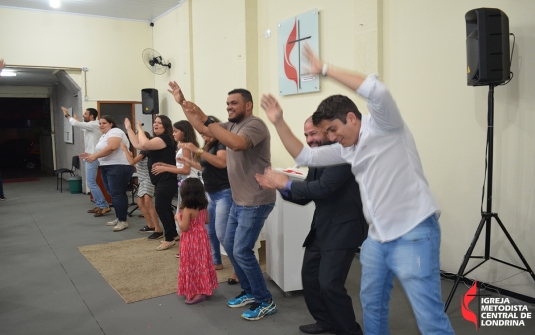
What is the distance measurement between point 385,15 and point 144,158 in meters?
3.27

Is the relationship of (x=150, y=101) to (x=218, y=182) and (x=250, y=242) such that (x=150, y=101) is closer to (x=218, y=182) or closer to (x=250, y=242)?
(x=218, y=182)

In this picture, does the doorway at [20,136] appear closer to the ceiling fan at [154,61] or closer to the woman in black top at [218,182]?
the ceiling fan at [154,61]

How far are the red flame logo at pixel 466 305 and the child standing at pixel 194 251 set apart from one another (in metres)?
1.83

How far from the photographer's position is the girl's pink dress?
3.47 m

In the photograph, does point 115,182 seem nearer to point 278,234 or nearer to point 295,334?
point 278,234

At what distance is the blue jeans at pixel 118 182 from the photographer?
6027mm

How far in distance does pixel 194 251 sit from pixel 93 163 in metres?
4.15

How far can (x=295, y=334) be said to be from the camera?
2.89 metres

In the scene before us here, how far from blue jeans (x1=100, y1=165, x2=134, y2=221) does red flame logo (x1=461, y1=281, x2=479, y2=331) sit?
438 cm

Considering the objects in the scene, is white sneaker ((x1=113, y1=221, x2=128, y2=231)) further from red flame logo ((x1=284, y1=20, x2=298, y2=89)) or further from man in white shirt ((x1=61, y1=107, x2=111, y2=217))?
red flame logo ((x1=284, y1=20, x2=298, y2=89))

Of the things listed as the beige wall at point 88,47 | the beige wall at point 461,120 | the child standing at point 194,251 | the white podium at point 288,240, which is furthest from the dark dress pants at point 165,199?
the beige wall at point 88,47

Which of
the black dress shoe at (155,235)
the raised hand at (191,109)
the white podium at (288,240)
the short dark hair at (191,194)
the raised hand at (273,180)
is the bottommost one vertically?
the black dress shoe at (155,235)

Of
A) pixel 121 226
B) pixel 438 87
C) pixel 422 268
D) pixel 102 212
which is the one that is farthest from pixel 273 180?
pixel 102 212

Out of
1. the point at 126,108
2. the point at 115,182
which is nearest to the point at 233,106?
the point at 115,182
